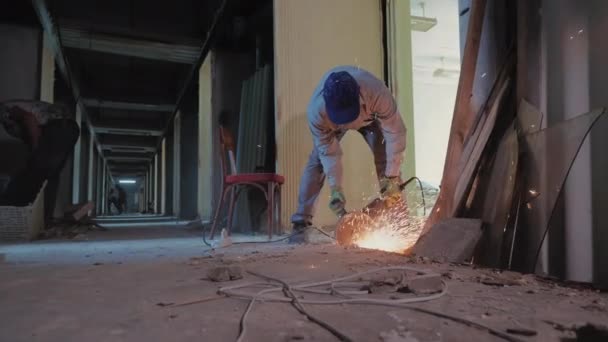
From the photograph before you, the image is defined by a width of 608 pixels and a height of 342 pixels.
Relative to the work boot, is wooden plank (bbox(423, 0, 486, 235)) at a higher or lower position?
higher

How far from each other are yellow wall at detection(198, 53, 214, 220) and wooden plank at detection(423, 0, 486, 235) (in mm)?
3693

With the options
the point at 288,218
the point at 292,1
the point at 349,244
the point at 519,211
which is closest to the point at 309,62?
the point at 292,1

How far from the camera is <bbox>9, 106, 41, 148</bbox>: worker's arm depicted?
3741 millimetres

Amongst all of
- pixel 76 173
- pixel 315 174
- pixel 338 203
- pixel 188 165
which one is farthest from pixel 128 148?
pixel 338 203

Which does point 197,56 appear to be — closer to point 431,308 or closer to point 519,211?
point 519,211

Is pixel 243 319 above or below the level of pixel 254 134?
below

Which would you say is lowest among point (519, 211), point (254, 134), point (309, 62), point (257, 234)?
point (257, 234)

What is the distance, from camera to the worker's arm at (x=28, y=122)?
3.74 m

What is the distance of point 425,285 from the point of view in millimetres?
1293

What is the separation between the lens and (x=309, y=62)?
3754 mm

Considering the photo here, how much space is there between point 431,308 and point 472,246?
84cm

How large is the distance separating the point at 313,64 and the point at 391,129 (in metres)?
1.33

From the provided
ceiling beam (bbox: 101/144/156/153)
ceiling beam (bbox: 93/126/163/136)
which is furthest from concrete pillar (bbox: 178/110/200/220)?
ceiling beam (bbox: 101/144/156/153)

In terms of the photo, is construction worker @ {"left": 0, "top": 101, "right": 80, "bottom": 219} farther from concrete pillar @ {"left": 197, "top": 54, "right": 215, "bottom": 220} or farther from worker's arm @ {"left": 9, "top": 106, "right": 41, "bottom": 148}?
concrete pillar @ {"left": 197, "top": 54, "right": 215, "bottom": 220}
